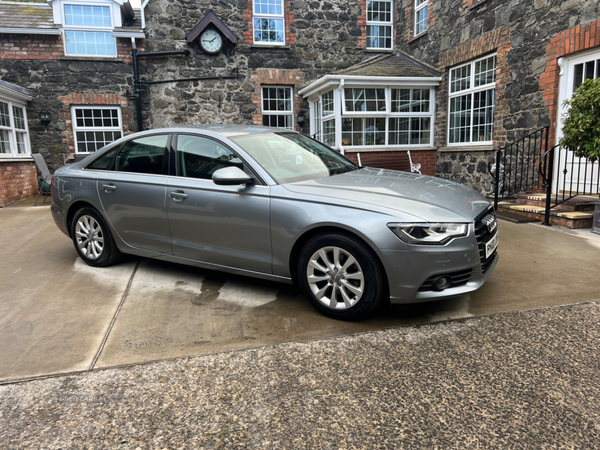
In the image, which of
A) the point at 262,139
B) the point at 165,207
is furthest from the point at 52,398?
the point at 262,139

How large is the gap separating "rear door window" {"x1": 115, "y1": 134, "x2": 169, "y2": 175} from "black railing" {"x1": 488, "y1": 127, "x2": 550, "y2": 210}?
6.15m

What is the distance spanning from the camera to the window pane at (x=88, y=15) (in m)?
12.1

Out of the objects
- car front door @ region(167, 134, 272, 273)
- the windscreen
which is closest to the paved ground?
car front door @ region(167, 134, 272, 273)

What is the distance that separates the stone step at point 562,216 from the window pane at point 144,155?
18.8ft

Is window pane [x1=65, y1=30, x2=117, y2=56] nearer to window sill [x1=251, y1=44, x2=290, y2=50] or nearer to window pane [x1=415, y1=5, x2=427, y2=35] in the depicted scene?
window sill [x1=251, y1=44, x2=290, y2=50]

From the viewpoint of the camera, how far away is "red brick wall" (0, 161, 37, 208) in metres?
10.2

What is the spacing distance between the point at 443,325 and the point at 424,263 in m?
0.57

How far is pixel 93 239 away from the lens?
187 inches

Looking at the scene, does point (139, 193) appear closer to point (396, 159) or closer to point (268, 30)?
point (396, 159)

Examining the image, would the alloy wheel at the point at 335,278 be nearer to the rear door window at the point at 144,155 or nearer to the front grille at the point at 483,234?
the front grille at the point at 483,234

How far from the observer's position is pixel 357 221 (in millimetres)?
3088

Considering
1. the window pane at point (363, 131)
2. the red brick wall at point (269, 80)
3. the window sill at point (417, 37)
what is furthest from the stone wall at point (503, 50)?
the red brick wall at point (269, 80)

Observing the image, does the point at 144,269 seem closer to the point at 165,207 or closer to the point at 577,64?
the point at 165,207

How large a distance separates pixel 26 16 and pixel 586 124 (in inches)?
551
